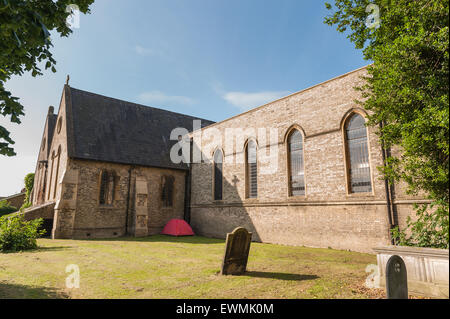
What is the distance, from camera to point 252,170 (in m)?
17.6

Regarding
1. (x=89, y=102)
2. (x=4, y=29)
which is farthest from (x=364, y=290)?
(x=89, y=102)

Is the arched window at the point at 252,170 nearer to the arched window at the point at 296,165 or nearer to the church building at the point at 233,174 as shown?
the church building at the point at 233,174

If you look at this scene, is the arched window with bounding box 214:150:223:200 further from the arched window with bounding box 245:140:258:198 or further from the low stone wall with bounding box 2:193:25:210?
the low stone wall with bounding box 2:193:25:210

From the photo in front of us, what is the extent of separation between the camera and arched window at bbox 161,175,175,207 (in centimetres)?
2214

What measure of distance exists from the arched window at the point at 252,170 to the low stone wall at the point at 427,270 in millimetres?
11731

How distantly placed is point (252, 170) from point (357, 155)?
265 inches

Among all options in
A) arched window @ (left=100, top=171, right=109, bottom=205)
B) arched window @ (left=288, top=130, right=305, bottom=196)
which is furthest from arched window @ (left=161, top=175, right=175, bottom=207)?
arched window @ (left=288, top=130, right=305, bottom=196)

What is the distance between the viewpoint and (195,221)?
2122cm

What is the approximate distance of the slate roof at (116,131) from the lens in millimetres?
19922

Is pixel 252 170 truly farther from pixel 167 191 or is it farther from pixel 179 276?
pixel 179 276

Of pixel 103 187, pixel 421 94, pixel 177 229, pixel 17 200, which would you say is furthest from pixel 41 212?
pixel 17 200

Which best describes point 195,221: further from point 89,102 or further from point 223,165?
point 89,102

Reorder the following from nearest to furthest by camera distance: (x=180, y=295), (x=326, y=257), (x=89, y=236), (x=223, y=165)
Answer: (x=180, y=295) → (x=326, y=257) → (x=89, y=236) → (x=223, y=165)
